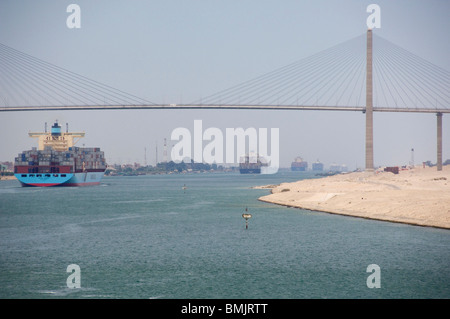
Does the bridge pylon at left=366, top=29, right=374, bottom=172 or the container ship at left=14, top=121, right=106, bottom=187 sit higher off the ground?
the bridge pylon at left=366, top=29, right=374, bottom=172

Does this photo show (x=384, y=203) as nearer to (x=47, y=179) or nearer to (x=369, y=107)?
(x=369, y=107)

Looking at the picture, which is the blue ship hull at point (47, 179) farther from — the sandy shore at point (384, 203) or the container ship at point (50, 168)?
the sandy shore at point (384, 203)

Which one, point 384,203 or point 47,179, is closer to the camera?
point 384,203

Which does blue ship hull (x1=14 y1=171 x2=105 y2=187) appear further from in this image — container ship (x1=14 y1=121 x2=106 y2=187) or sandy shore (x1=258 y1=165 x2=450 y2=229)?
sandy shore (x1=258 y1=165 x2=450 y2=229)

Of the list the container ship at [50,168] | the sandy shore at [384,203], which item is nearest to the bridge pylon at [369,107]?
the sandy shore at [384,203]

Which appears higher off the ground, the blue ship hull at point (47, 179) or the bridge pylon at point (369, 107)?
the bridge pylon at point (369, 107)

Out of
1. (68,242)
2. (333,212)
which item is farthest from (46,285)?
(333,212)

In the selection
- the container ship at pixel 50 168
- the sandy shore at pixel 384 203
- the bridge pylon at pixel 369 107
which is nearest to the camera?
the sandy shore at pixel 384 203

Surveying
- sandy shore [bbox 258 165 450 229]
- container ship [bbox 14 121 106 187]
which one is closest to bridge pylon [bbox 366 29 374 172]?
sandy shore [bbox 258 165 450 229]

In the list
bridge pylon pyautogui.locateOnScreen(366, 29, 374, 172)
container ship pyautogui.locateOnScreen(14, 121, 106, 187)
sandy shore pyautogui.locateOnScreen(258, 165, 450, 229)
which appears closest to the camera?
sandy shore pyautogui.locateOnScreen(258, 165, 450, 229)

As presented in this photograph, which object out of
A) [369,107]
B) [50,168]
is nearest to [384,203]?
[369,107]
